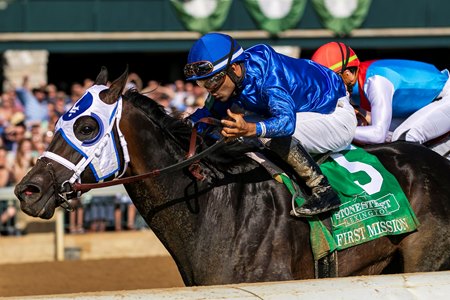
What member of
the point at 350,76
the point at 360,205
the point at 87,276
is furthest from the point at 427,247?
the point at 87,276

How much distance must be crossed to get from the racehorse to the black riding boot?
0.38 ft

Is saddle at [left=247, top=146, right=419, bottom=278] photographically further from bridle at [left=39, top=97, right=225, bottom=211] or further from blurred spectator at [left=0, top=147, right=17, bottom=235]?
blurred spectator at [left=0, top=147, right=17, bottom=235]

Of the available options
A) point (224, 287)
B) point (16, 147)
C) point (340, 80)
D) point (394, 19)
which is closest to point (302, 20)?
point (394, 19)

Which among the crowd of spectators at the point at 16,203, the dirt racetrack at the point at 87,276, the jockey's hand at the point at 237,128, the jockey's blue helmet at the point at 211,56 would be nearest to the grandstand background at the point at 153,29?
the crowd of spectators at the point at 16,203

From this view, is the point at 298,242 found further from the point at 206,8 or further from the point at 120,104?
the point at 206,8

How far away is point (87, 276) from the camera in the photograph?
8.65 meters

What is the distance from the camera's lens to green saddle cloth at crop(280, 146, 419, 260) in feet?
15.9

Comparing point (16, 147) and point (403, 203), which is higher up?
point (403, 203)

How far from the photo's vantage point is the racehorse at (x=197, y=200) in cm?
454

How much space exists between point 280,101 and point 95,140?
3.00 feet

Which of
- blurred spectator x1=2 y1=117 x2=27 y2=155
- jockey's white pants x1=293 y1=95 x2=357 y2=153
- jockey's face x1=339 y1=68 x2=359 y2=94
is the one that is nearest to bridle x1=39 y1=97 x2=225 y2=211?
jockey's white pants x1=293 y1=95 x2=357 y2=153

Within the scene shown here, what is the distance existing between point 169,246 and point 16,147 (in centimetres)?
580

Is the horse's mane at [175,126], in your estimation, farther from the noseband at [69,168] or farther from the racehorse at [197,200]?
the noseband at [69,168]

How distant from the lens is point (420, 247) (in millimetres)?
5070
